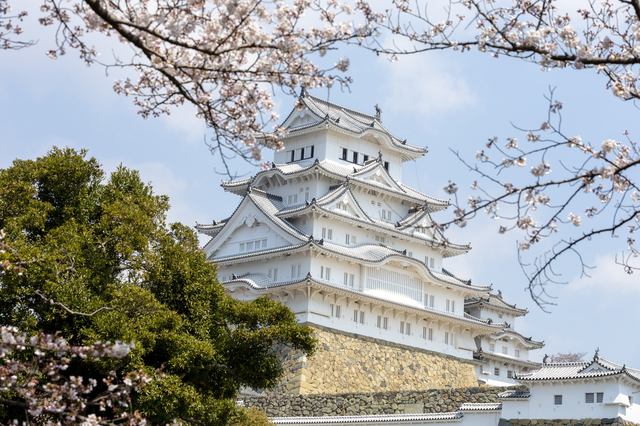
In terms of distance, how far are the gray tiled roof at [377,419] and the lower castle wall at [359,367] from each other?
3946 millimetres

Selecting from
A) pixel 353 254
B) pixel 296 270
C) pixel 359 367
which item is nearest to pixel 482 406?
pixel 359 367

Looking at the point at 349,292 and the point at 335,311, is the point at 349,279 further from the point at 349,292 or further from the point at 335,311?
the point at 335,311

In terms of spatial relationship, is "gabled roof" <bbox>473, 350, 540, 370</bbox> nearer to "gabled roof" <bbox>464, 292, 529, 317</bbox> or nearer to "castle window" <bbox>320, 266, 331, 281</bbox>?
"gabled roof" <bbox>464, 292, 529, 317</bbox>

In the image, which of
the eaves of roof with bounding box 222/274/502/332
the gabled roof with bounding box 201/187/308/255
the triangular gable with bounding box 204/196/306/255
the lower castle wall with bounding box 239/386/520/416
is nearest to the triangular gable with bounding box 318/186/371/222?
the gabled roof with bounding box 201/187/308/255

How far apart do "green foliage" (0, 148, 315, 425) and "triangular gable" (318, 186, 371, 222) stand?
15.8 meters

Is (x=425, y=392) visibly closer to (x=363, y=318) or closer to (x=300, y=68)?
(x=363, y=318)

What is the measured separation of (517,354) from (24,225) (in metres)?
35.3

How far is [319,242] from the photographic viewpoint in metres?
33.4

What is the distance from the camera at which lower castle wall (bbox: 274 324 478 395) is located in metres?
32.4

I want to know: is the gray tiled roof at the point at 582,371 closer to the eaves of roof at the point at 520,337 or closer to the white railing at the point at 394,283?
the white railing at the point at 394,283

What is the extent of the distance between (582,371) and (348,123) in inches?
800

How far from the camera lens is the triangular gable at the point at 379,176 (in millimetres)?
38125

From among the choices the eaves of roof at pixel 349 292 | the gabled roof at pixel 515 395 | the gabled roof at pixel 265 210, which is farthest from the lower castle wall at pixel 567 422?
the gabled roof at pixel 265 210

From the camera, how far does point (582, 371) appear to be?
23.6 metres
